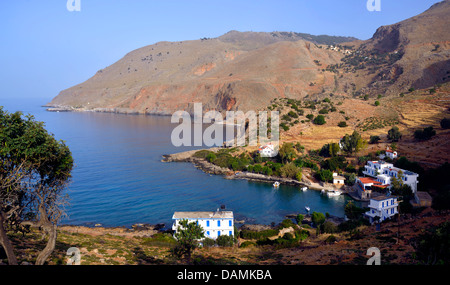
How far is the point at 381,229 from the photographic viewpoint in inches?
1121

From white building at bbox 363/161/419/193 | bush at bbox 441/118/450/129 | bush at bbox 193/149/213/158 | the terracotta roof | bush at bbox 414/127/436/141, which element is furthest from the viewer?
bush at bbox 193/149/213/158

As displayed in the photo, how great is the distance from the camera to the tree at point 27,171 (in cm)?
1333

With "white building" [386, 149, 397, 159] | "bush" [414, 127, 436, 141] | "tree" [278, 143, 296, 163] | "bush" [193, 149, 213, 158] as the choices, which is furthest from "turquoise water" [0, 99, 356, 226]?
"bush" [414, 127, 436, 141]

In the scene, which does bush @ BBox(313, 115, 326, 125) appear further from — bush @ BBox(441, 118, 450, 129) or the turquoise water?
the turquoise water

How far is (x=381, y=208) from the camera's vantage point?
32750mm

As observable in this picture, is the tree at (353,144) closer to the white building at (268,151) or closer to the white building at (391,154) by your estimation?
the white building at (391,154)

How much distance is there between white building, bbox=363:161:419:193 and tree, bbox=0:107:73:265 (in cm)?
3952

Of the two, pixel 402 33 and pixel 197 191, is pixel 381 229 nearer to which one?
pixel 197 191

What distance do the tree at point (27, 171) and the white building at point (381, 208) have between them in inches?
1165

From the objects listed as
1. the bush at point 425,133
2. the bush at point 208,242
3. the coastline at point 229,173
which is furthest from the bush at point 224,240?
the bush at point 425,133

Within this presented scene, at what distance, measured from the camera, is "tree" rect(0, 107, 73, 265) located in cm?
1333

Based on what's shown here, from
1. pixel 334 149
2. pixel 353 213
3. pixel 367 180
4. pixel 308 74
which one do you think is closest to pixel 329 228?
pixel 353 213

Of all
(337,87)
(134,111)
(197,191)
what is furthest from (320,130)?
(134,111)

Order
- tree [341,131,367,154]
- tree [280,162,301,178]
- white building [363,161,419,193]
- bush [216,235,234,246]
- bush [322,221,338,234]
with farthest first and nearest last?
tree [341,131,367,154] < tree [280,162,301,178] < white building [363,161,419,193] < bush [322,221,338,234] < bush [216,235,234,246]
